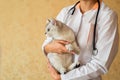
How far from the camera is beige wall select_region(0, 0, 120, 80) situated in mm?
2152

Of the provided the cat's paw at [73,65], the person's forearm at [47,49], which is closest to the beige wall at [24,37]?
the person's forearm at [47,49]

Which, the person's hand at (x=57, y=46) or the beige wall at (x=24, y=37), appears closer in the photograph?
the person's hand at (x=57, y=46)

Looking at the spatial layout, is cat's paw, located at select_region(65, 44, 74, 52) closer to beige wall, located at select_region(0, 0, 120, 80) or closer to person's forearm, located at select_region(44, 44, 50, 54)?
person's forearm, located at select_region(44, 44, 50, 54)

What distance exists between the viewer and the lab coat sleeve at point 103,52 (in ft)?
3.52

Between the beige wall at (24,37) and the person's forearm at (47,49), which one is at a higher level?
the person's forearm at (47,49)

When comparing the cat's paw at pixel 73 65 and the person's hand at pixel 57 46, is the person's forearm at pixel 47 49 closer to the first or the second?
the person's hand at pixel 57 46

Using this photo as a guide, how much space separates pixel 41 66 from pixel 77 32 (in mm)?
1064

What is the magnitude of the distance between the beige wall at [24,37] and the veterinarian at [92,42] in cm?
89

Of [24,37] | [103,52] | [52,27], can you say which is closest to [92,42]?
[103,52]

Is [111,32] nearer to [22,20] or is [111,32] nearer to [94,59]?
[94,59]

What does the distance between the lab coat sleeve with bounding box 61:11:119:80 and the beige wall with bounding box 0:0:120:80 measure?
3.22 feet

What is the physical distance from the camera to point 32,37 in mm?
2201

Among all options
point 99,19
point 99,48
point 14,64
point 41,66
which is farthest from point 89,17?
point 14,64

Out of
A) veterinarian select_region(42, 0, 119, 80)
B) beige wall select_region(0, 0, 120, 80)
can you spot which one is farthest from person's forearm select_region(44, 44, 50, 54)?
beige wall select_region(0, 0, 120, 80)
